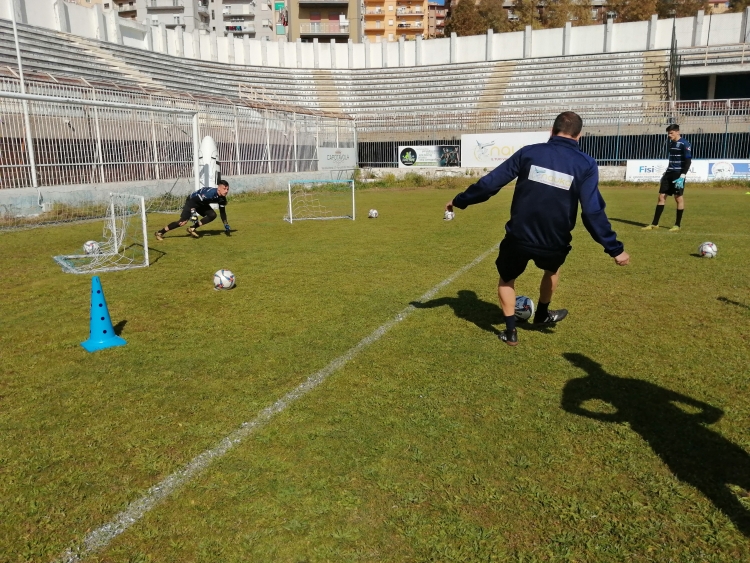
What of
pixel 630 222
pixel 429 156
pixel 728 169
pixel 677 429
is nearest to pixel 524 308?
pixel 677 429

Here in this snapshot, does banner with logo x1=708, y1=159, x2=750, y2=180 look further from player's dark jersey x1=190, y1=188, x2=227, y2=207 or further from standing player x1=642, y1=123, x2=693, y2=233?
player's dark jersey x1=190, y1=188, x2=227, y2=207

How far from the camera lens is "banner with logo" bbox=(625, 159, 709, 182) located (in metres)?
25.2

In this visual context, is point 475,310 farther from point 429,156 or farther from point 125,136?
point 429,156

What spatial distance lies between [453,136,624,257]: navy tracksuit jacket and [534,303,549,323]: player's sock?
85 centimetres

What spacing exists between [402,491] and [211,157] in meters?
16.0

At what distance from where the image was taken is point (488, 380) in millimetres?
4438

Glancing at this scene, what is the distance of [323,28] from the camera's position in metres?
61.6

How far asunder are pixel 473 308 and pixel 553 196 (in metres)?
1.97

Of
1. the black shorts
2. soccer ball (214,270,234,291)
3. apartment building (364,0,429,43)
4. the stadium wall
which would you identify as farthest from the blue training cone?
apartment building (364,0,429,43)

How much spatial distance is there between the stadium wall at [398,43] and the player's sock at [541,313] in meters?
35.2

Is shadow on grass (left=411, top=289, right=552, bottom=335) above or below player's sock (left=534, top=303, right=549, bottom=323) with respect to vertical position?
below

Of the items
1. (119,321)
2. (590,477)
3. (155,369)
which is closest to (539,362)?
(590,477)

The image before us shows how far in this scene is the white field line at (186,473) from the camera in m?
2.63

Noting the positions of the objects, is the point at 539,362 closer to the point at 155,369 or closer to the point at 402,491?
the point at 402,491
